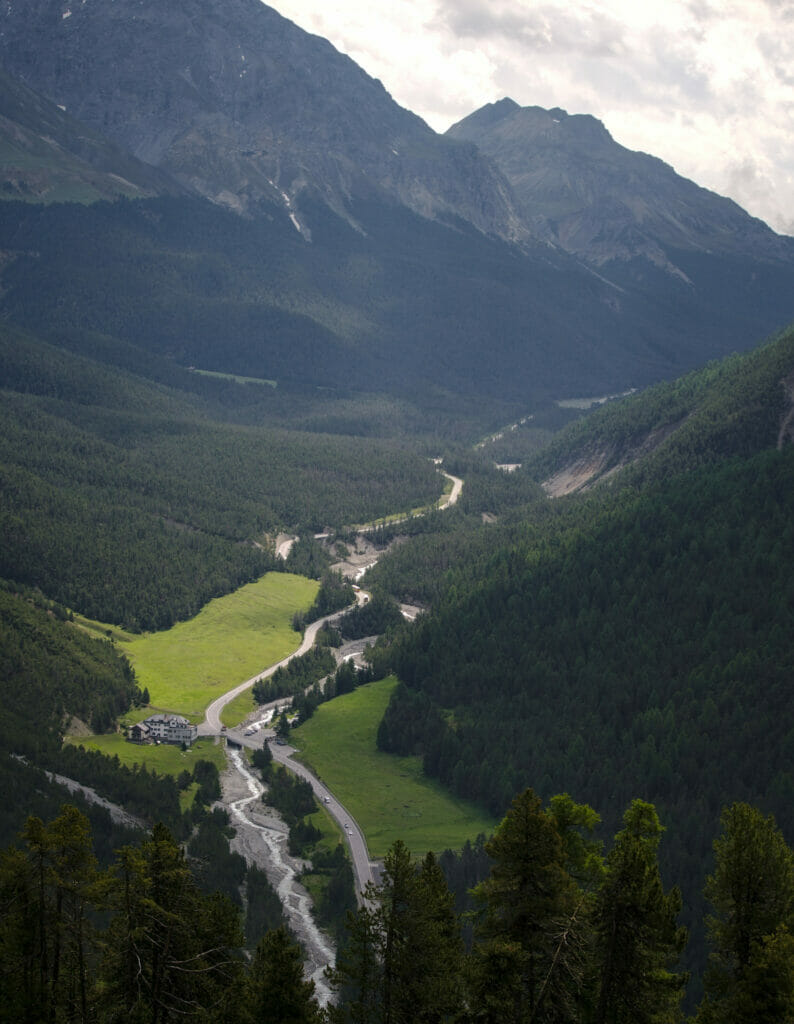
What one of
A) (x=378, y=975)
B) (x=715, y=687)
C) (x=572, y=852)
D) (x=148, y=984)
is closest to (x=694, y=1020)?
(x=572, y=852)

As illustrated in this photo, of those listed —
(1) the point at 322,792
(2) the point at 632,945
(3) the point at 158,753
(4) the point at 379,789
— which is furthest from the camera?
(3) the point at 158,753

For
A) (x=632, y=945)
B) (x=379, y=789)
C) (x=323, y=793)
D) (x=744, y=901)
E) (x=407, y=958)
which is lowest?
(x=323, y=793)

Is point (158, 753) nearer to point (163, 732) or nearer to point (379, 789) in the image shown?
point (163, 732)

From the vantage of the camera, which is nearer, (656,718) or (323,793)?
(323,793)

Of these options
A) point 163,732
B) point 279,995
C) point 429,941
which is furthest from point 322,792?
point 429,941

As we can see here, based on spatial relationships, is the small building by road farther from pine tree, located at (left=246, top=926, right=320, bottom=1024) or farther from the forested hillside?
pine tree, located at (left=246, top=926, right=320, bottom=1024)

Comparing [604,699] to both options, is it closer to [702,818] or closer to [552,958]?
[702,818]
